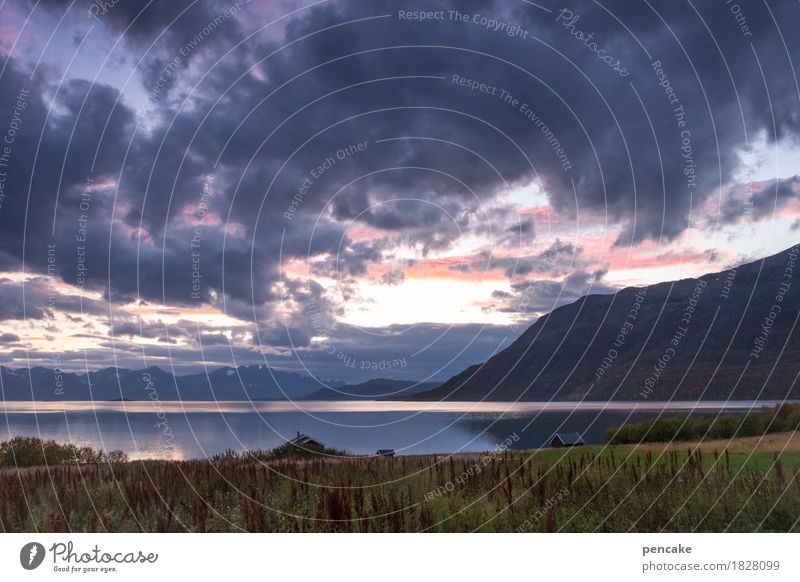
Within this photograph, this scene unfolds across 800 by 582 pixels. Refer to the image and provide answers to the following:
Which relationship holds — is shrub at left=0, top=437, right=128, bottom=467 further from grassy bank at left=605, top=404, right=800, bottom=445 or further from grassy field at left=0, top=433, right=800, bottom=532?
grassy bank at left=605, top=404, right=800, bottom=445

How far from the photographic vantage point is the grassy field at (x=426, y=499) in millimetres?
16281

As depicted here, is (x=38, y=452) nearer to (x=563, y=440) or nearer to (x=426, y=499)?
(x=426, y=499)

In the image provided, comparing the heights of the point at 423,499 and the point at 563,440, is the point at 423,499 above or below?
below

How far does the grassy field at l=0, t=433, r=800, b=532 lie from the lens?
53.4 feet

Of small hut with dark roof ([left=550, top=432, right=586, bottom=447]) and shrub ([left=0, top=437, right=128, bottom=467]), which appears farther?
small hut with dark roof ([left=550, top=432, right=586, bottom=447])

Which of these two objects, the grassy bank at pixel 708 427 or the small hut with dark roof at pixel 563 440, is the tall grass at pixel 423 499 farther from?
the grassy bank at pixel 708 427

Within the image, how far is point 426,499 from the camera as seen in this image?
56.6 feet

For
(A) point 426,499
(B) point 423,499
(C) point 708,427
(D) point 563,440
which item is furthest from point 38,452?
(C) point 708,427

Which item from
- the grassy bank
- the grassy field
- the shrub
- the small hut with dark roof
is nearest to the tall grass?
the grassy field

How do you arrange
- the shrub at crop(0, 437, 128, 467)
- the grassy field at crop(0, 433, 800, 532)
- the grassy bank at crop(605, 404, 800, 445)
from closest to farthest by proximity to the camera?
the grassy field at crop(0, 433, 800, 532) < the shrub at crop(0, 437, 128, 467) < the grassy bank at crop(605, 404, 800, 445)

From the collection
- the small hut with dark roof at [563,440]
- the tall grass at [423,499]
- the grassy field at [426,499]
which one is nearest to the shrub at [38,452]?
the grassy field at [426,499]

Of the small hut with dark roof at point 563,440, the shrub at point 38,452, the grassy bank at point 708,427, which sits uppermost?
the grassy bank at point 708,427
